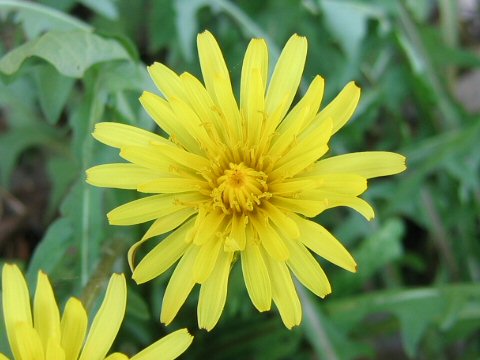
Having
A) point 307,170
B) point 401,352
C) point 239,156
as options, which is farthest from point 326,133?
point 401,352

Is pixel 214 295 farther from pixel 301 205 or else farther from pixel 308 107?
pixel 308 107

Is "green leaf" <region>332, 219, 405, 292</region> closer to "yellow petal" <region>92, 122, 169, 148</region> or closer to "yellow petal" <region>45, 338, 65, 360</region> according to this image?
"yellow petal" <region>92, 122, 169, 148</region>

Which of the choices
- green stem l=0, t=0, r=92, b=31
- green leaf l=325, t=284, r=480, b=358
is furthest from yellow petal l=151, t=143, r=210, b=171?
green leaf l=325, t=284, r=480, b=358

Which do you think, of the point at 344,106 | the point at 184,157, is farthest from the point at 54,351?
the point at 344,106

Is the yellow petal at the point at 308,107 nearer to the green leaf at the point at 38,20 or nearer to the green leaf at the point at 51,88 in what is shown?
the green leaf at the point at 51,88

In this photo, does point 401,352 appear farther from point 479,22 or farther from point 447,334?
point 479,22
